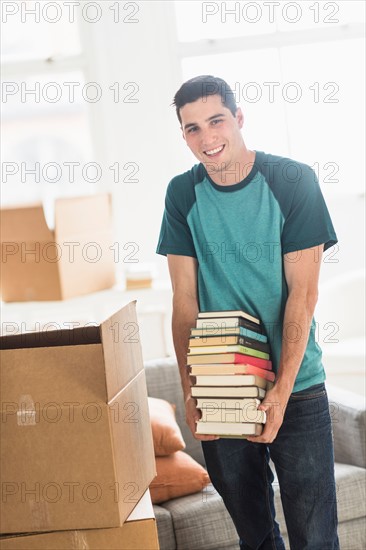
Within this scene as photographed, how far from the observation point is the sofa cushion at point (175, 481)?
8.56ft

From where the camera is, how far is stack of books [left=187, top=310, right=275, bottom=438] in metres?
1.88

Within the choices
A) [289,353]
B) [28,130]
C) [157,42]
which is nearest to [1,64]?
[28,130]

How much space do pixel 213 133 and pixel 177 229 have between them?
252 millimetres

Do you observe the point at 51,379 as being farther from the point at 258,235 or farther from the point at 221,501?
the point at 221,501

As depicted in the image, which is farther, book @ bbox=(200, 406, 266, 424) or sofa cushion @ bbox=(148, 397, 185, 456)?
sofa cushion @ bbox=(148, 397, 185, 456)

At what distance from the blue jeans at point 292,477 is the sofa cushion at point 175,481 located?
→ 59 cm

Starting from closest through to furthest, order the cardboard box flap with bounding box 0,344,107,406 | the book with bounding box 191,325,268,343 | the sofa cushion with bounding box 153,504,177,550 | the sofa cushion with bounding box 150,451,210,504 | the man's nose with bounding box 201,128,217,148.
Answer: the cardboard box flap with bounding box 0,344,107,406
the book with bounding box 191,325,268,343
the man's nose with bounding box 201,128,217,148
the sofa cushion with bounding box 153,504,177,550
the sofa cushion with bounding box 150,451,210,504

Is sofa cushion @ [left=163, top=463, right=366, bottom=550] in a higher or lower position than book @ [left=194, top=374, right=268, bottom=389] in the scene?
lower

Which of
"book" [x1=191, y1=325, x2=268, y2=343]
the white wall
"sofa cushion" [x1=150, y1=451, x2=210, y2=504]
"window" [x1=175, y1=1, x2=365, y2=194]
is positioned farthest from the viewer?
"window" [x1=175, y1=1, x2=365, y2=194]

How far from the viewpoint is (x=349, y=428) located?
106 inches

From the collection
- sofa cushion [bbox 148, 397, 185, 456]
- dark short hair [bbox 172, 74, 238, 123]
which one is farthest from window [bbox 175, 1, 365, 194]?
dark short hair [bbox 172, 74, 238, 123]

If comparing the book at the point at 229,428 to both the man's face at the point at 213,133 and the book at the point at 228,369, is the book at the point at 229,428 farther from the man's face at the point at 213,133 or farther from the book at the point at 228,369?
the man's face at the point at 213,133

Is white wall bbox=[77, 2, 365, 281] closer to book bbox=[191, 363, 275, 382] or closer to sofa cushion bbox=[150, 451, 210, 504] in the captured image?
sofa cushion bbox=[150, 451, 210, 504]

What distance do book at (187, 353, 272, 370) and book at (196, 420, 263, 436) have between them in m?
0.14
